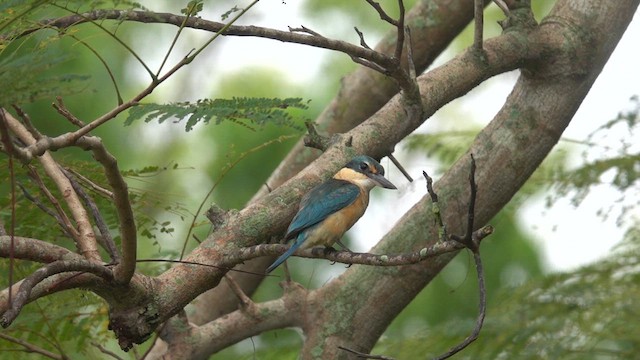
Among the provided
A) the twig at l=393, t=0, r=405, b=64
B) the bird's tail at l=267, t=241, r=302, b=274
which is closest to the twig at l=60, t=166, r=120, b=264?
the bird's tail at l=267, t=241, r=302, b=274

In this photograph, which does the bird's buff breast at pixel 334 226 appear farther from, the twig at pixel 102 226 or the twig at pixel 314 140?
the twig at pixel 102 226

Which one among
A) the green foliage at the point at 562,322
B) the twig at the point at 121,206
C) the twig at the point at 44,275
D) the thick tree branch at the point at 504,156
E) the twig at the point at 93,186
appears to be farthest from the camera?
the green foliage at the point at 562,322

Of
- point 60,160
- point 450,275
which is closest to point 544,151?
point 60,160

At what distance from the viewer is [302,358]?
5.27 meters

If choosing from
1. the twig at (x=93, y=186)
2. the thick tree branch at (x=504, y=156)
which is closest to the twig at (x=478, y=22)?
the thick tree branch at (x=504, y=156)

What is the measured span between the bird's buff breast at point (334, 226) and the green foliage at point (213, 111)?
638mm

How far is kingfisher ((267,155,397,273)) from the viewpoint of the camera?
4.21 metres

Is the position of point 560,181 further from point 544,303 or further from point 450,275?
Answer: point 450,275

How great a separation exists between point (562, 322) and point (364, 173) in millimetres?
1695

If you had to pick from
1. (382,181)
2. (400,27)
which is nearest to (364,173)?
(382,181)

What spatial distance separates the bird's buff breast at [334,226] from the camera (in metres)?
4.35

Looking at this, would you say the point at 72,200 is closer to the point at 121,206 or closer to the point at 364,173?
the point at 121,206

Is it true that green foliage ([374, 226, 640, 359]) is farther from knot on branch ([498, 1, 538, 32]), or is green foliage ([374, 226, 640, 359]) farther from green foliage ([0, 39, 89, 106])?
green foliage ([0, 39, 89, 106])

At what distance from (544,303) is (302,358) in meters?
1.56
